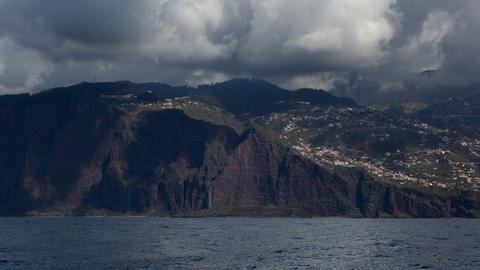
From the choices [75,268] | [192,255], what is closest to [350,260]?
[192,255]

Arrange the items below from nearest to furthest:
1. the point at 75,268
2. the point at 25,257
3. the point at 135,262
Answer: the point at 75,268 → the point at 135,262 → the point at 25,257

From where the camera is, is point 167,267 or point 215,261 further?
point 215,261

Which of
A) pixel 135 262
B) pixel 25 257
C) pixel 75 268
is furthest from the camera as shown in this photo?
pixel 25 257

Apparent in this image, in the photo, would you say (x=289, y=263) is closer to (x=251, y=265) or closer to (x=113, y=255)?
(x=251, y=265)

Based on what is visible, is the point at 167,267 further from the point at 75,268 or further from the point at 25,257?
the point at 25,257

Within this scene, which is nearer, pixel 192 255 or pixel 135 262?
pixel 135 262

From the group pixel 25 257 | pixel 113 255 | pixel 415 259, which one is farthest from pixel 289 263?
pixel 25 257

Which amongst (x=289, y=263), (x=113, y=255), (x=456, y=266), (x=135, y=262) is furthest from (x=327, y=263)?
(x=113, y=255)

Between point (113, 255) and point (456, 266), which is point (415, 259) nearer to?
point (456, 266)
